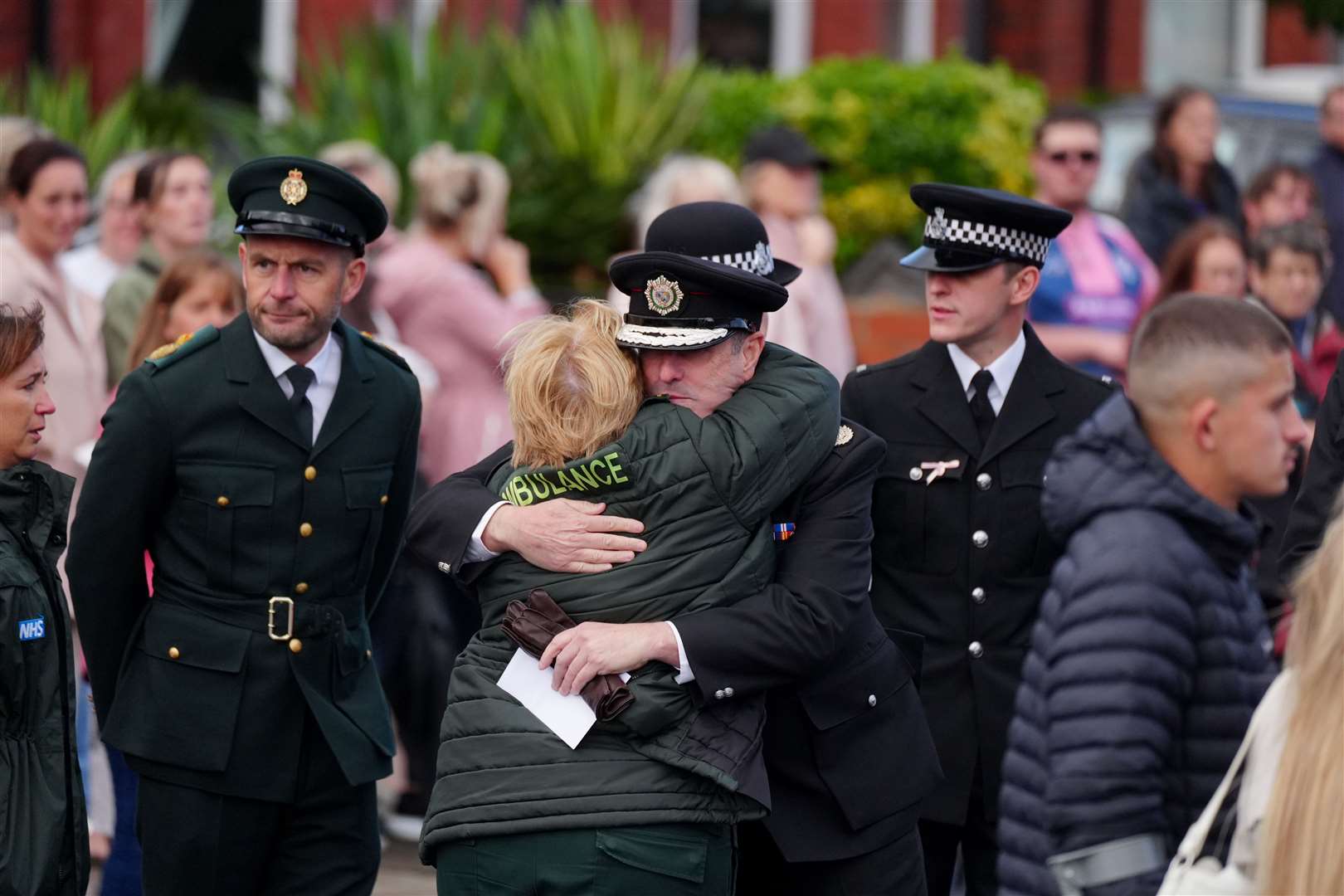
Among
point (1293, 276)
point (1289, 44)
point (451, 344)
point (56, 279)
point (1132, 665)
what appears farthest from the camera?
point (1289, 44)

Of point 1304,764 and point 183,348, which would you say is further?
point 183,348

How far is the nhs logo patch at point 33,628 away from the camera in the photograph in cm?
435

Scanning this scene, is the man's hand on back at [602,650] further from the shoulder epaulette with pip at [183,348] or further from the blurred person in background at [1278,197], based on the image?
the blurred person in background at [1278,197]

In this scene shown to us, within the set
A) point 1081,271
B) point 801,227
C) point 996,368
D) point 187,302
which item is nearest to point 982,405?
point 996,368

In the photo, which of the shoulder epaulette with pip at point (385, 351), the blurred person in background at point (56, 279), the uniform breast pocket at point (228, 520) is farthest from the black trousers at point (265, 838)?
the blurred person in background at point (56, 279)

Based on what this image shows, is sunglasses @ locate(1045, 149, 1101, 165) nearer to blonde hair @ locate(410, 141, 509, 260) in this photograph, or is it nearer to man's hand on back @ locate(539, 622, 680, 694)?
blonde hair @ locate(410, 141, 509, 260)

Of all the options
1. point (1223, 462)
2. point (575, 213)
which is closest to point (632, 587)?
point (1223, 462)

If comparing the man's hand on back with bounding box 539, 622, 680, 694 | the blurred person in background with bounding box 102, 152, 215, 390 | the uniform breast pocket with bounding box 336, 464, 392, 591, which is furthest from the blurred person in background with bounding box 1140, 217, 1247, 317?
the man's hand on back with bounding box 539, 622, 680, 694

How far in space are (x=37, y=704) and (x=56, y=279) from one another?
3020 mm

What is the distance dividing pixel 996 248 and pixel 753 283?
4.17ft

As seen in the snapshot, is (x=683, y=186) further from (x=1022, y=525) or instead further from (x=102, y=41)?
(x=102, y=41)

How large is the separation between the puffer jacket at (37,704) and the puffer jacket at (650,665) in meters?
0.95

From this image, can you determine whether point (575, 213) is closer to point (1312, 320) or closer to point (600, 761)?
point (1312, 320)

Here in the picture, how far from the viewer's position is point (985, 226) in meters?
5.07
